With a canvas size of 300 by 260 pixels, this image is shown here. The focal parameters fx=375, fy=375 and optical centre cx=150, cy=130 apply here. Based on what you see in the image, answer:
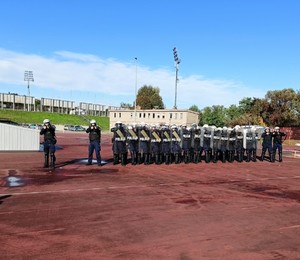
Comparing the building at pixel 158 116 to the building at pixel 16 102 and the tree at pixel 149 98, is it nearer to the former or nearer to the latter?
the tree at pixel 149 98

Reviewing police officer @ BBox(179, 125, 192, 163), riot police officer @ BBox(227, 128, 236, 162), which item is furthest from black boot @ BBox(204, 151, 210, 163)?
riot police officer @ BBox(227, 128, 236, 162)

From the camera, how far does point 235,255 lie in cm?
551

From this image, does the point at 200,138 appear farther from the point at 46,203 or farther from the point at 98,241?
the point at 98,241

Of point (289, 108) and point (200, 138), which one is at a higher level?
point (289, 108)

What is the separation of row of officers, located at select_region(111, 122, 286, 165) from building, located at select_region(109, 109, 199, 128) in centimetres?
6013

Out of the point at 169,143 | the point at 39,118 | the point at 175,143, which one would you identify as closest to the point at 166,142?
the point at 169,143

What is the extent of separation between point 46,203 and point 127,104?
121m

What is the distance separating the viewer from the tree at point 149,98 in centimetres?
11150

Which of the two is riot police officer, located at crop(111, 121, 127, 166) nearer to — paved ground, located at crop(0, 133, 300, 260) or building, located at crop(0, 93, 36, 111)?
paved ground, located at crop(0, 133, 300, 260)

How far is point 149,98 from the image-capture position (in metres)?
112

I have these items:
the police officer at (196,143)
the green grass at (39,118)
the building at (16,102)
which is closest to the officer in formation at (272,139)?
the police officer at (196,143)

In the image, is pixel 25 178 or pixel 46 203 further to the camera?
pixel 25 178

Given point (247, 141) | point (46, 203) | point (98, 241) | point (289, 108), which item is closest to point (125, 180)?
point (46, 203)

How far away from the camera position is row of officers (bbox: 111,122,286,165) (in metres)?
15.7
